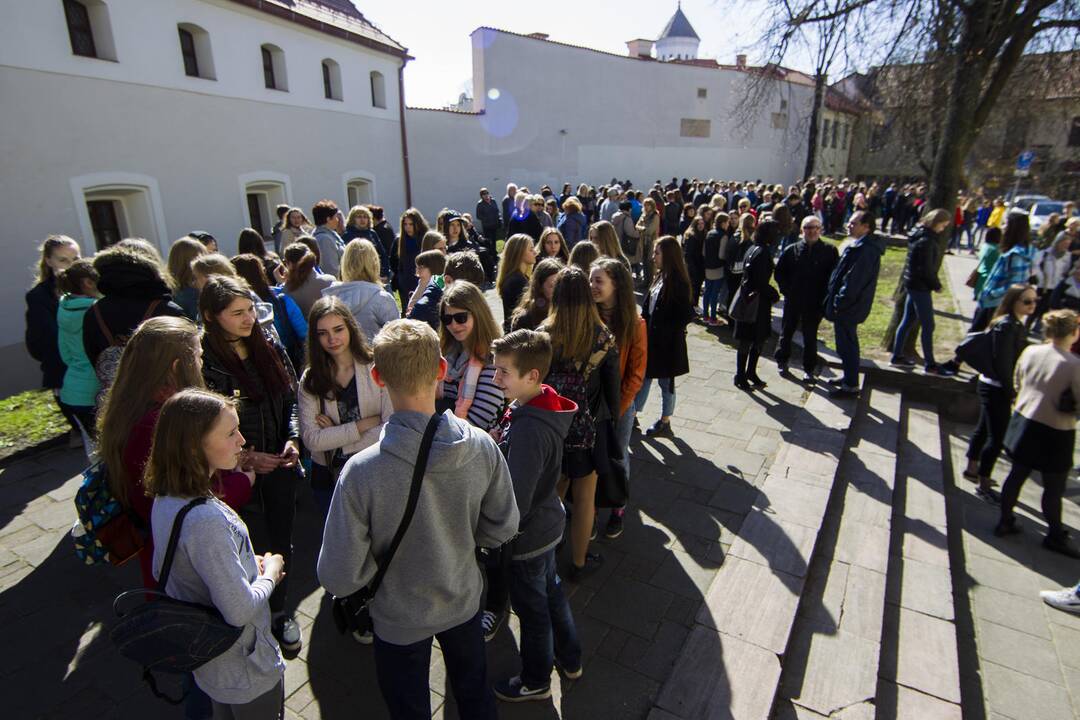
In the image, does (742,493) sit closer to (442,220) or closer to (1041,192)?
(442,220)

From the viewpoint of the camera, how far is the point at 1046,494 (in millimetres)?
4316

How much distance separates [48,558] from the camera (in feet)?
11.9

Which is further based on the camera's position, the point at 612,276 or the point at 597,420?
the point at 612,276

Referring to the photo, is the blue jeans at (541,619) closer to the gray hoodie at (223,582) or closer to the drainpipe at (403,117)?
the gray hoodie at (223,582)

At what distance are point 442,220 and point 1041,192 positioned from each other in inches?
1153

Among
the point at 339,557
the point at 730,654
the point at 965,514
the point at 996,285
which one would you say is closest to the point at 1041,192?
the point at 996,285

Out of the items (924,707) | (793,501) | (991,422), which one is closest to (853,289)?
(991,422)

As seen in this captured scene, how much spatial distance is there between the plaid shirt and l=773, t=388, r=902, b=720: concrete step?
303cm

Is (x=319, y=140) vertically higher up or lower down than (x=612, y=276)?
higher up

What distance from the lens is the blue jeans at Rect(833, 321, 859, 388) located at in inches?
238

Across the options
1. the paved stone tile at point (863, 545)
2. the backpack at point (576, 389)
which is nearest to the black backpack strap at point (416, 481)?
the backpack at point (576, 389)

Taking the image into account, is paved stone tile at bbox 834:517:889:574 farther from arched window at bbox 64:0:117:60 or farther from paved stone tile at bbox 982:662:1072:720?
arched window at bbox 64:0:117:60

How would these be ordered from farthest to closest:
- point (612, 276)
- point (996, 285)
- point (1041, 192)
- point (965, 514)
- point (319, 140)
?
point (1041, 192)
point (319, 140)
point (996, 285)
point (965, 514)
point (612, 276)

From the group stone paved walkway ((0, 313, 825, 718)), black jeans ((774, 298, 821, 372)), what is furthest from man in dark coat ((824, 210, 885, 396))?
stone paved walkway ((0, 313, 825, 718))
